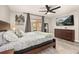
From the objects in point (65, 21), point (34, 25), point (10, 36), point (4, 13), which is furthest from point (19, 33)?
point (65, 21)

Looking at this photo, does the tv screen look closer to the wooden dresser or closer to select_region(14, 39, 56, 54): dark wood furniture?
the wooden dresser

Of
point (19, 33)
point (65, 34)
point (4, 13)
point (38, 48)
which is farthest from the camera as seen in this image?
point (65, 34)

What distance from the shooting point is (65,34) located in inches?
66.9

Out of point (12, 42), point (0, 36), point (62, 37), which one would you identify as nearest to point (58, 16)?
point (62, 37)

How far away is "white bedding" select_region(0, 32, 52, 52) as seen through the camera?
1.35 m

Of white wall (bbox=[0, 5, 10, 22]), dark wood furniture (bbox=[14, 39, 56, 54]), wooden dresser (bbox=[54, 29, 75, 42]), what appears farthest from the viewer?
wooden dresser (bbox=[54, 29, 75, 42])

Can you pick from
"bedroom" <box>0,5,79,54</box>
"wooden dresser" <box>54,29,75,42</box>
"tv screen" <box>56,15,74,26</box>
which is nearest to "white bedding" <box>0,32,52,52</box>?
"bedroom" <box>0,5,79,54</box>

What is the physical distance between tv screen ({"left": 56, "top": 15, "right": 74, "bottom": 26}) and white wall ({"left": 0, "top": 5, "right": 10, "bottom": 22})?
0.85m

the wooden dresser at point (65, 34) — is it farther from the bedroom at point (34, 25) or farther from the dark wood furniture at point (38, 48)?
the dark wood furniture at point (38, 48)

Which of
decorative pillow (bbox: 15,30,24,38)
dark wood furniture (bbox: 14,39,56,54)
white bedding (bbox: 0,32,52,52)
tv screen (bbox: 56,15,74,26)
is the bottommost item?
dark wood furniture (bbox: 14,39,56,54)

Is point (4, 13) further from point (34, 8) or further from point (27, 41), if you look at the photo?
point (27, 41)

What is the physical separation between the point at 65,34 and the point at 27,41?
0.76 m
